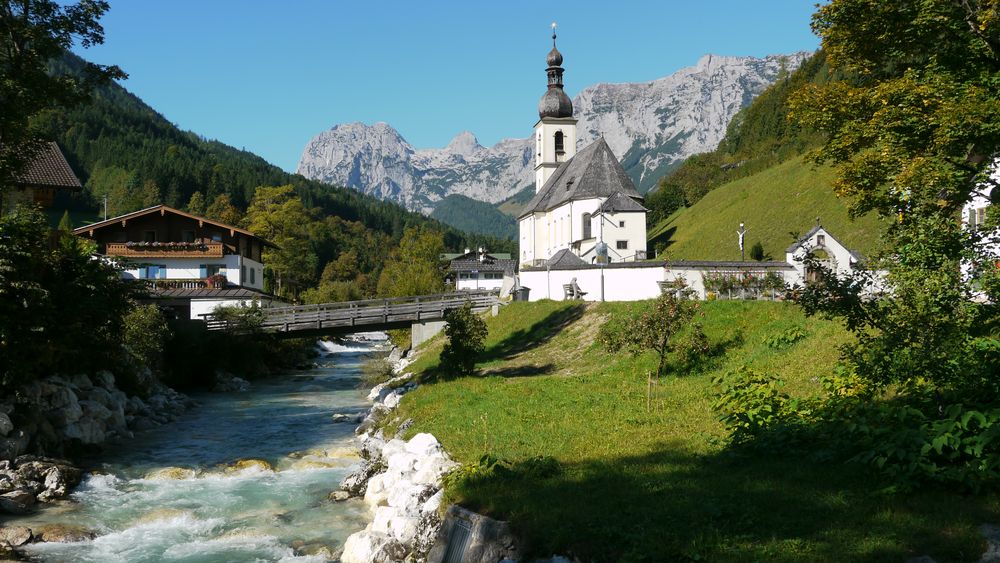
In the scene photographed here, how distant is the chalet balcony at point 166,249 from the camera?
1820 inches

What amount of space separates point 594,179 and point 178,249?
1361 inches

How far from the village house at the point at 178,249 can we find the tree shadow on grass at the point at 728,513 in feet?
127

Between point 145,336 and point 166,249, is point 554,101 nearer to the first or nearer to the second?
point 166,249

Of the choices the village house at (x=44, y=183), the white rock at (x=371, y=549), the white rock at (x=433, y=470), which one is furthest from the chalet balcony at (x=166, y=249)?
the white rock at (x=371, y=549)

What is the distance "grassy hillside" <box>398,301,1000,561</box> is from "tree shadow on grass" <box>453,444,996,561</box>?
0.02 metres

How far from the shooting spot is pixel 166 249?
46.8 metres

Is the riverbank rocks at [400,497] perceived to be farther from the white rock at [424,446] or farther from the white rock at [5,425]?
the white rock at [5,425]

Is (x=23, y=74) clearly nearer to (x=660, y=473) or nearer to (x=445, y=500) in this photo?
(x=445, y=500)

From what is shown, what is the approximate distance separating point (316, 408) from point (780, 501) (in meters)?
23.7

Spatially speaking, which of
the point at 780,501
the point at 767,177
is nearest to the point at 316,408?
the point at 780,501

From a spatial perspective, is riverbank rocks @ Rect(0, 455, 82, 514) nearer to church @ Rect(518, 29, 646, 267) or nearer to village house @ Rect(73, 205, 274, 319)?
village house @ Rect(73, 205, 274, 319)

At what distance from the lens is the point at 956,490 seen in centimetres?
801

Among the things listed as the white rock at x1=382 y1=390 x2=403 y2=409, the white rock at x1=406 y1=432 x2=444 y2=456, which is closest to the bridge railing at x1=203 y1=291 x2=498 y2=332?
the white rock at x1=382 y1=390 x2=403 y2=409

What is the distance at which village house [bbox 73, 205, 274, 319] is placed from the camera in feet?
150
